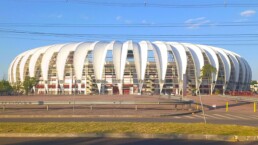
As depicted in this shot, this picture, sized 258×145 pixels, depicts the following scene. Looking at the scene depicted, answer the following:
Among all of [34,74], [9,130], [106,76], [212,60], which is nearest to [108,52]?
[106,76]

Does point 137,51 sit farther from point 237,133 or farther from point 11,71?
point 237,133

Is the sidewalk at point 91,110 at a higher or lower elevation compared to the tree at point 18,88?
lower

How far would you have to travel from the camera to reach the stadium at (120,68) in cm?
10619

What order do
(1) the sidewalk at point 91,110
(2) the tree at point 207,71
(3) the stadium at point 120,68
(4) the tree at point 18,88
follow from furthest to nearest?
(4) the tree at point 18,88
(3) the stadium at point 120,68
(2) the tree at point 207,71
(1) the sidewalk at point 91,110

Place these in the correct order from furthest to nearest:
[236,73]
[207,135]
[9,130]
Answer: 1. [236,73]
2. [9,130]
3. [207,135]

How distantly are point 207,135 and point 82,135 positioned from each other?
458cm

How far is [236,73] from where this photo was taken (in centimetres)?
12388

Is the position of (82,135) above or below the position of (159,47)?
below

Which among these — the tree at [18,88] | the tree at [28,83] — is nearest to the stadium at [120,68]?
the tree at [18,88]

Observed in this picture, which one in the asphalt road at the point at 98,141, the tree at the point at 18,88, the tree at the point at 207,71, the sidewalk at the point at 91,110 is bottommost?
the sidewalk at the point at 91,110

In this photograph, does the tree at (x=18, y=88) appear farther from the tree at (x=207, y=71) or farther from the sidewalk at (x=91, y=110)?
the sidewalk at (x=91, y=110)

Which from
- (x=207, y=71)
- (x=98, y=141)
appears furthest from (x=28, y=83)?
(x=98, y=141)

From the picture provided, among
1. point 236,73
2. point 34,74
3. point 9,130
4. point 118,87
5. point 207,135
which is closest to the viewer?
point 207,135

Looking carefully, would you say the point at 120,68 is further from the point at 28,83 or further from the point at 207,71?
the point at 28,83
